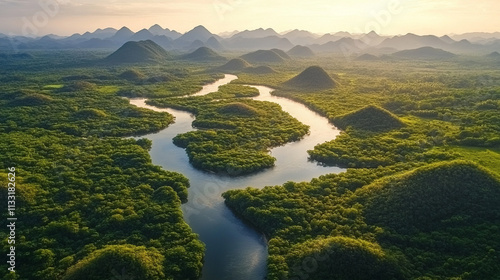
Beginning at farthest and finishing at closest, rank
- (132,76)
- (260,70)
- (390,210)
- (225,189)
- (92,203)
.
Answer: (260,70), (132,76), (225,189), (92,203), (390,210)

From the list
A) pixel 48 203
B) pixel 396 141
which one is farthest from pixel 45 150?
pixel 396 141

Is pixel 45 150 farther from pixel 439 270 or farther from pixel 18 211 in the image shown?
pixel 439 270

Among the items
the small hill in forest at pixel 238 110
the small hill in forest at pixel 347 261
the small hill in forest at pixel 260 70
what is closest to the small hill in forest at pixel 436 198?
the small hill in forest at pixel 347 261

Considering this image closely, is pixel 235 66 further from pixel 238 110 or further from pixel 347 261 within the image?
pixel 347 261

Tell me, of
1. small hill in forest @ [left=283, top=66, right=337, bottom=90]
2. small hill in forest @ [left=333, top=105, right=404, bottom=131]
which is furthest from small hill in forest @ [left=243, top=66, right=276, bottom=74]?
small hill in forest @ [left=333, top=105, right=404, bottom=131]

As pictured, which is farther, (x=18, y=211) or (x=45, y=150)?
(x=45, y=150)

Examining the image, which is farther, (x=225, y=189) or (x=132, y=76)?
(x=132, y=76)

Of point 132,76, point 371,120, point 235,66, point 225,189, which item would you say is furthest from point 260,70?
point 225,189

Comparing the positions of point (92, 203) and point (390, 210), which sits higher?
point (390, 210)
